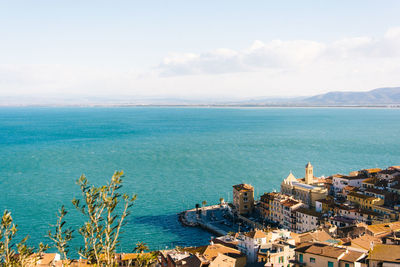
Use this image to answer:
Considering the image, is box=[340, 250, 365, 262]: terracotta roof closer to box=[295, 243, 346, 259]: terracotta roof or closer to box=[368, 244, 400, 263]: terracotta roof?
box=[295, 243, 346, 259]: terracotta roof

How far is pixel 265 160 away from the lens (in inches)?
2761

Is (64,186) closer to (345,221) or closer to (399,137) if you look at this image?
(345,221)

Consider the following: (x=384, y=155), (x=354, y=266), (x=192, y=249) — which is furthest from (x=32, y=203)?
(x=384, y=155)

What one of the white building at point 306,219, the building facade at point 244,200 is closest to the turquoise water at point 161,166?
the building facade at point 244,200

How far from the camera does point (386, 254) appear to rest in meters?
15.1

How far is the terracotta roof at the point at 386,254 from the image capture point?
48.1 ft

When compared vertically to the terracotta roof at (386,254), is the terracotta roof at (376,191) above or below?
below

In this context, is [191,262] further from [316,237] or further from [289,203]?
[289,203]

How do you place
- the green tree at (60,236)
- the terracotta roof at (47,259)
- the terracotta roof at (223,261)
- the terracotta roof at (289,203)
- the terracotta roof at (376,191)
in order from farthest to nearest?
the terracotta roof at (289,203)
the terracotta roof at (376,191)
the terracotta roof at (47,259)
the terracotta roof at (223,261)
the green tree at (60,236)

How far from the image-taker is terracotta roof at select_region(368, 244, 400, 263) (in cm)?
1467

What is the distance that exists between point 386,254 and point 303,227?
1935 cm

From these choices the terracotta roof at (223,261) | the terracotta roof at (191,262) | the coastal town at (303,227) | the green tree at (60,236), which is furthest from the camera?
the terracotta roof at (223,261)

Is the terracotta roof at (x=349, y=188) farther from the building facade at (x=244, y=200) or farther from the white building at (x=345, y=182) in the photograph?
the building facade at (x=244, y=200)

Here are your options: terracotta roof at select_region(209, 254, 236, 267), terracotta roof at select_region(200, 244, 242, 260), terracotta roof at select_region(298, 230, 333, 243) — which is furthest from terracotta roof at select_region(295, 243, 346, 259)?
terracotta roof at select_region(298, 230, 333, 243)
